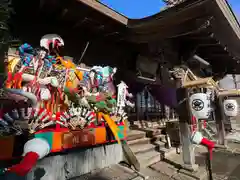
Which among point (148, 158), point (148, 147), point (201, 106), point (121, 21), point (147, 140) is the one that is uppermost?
point (121, 21)

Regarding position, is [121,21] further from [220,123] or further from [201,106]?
[220,123]

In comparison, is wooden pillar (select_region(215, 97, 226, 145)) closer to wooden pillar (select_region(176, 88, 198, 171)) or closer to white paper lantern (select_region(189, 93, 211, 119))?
wooden pillar (select_region(176, 88, 198, 171))

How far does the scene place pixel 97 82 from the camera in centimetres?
481

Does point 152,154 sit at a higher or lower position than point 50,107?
lower

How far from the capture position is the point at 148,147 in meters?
6.08

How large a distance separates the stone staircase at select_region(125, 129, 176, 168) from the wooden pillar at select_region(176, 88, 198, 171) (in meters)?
0.98

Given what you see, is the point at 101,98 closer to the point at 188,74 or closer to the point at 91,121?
the point at 91,121

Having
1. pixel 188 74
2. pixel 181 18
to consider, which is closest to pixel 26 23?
pixel 181 18

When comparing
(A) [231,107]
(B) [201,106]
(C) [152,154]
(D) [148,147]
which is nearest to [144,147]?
(D) [148,147]

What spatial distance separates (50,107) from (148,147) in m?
3.91

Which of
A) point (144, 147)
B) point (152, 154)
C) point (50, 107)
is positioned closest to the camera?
point (50, 107)

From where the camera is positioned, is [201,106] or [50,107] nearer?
[50,107]

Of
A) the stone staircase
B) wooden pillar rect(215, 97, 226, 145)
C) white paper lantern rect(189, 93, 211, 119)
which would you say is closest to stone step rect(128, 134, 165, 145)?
the stone staircase

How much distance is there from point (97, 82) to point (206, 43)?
4.28 metres
